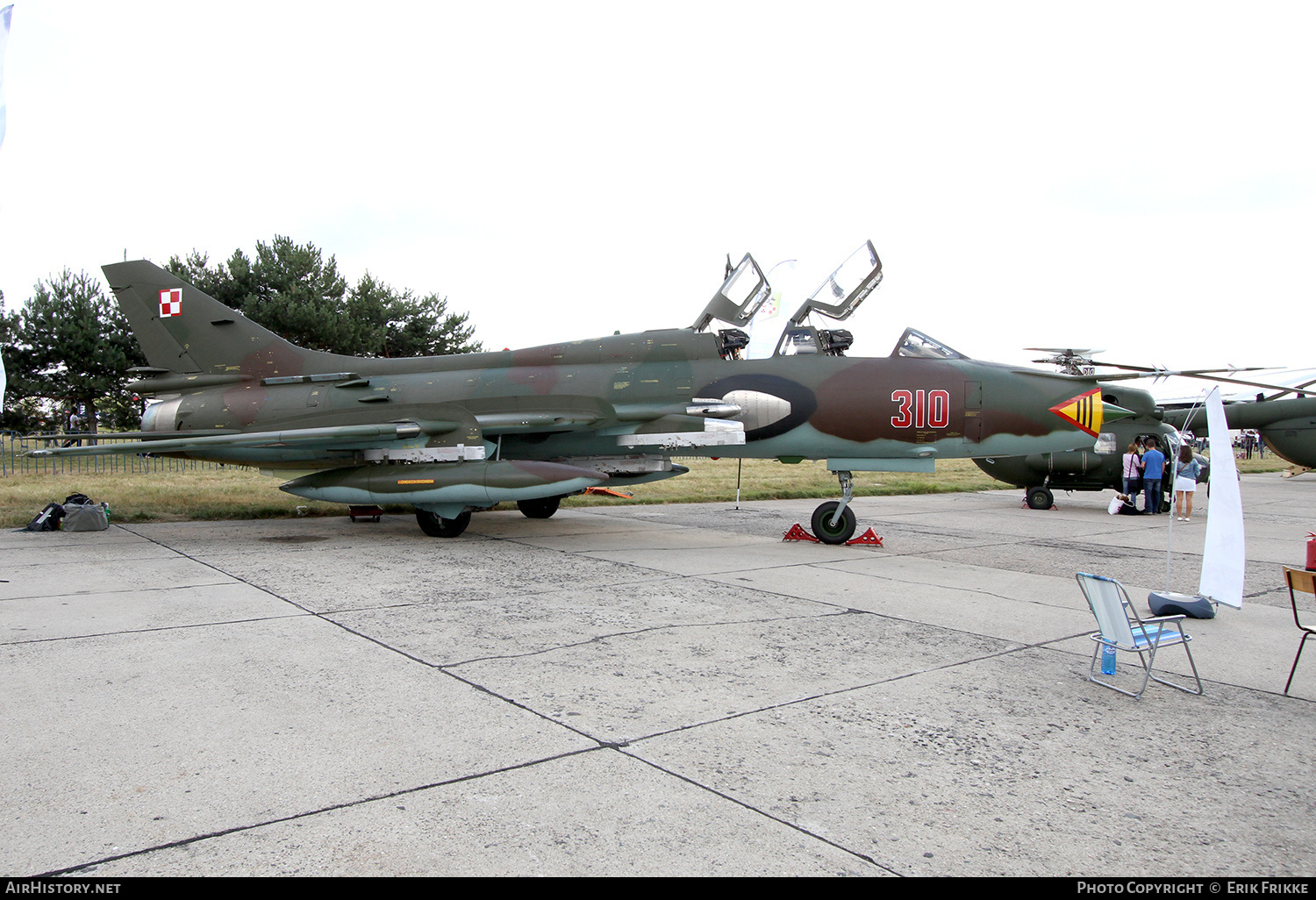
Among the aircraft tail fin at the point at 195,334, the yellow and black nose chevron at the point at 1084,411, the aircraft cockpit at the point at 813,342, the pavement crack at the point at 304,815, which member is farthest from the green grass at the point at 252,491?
the pavement crack at the point at 304,815

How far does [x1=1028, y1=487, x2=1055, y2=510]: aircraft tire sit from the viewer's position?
16.2 m

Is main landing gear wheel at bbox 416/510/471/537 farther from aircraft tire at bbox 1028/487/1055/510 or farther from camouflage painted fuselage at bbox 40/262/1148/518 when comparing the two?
aircraft tire at bbox 1028/487/1055/510

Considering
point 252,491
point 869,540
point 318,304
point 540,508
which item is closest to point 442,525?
point 540,508

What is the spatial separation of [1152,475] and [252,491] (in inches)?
684

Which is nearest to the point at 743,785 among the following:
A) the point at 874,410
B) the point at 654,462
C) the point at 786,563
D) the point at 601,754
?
the point at 601,754

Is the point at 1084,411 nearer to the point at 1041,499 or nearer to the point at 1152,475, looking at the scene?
the point at 1152,475

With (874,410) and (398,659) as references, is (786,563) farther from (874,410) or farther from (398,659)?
(398,659)

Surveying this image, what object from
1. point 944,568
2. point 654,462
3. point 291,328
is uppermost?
point 291,328

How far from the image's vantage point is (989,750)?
348 centimetres

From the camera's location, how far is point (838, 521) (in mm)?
10523

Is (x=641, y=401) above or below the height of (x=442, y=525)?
above

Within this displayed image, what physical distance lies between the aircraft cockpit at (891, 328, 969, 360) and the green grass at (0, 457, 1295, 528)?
7.35 meters

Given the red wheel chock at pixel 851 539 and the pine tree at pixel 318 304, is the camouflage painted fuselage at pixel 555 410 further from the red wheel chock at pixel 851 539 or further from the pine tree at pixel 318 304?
the pine tree at pixel 318 304
